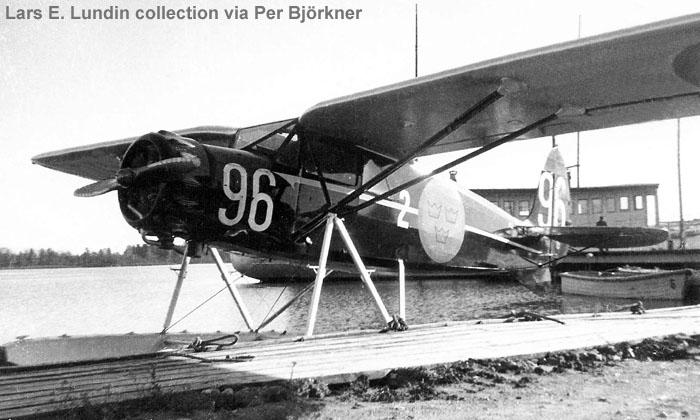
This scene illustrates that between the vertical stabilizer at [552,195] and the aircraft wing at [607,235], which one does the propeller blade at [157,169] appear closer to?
the aircraft wing at [607,235]

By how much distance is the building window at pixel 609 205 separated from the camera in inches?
1714

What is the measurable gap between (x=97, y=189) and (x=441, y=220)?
491 centimetres

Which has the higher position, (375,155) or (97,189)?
(375,155)

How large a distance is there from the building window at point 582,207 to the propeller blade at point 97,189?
4418 cm

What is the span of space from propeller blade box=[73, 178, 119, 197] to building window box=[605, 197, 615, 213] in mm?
44996

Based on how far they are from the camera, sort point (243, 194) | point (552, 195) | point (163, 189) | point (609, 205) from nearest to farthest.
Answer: point (163, 189) → point (243, 194) → point (552, 195) → point (609, 205)

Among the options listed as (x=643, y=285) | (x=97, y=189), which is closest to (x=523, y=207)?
(x=643, y=285)

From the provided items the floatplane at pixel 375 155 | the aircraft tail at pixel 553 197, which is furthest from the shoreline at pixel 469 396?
the aircraft tail at pixel 553 197

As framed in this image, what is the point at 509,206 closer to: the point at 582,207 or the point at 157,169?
the point at 582,207

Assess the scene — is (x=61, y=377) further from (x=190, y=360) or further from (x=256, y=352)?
(x=256, y=352)

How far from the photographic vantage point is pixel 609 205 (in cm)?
4372

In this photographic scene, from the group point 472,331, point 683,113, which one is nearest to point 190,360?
point 472,331

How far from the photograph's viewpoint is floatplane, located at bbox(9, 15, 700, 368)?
4.81m

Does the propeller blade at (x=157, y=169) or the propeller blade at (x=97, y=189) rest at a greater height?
the propeller blade at (x=157, y=169)
